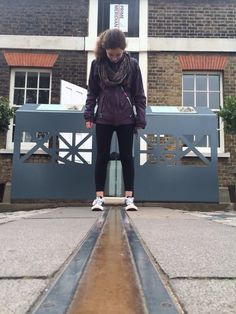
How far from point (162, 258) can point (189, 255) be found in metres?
0.15

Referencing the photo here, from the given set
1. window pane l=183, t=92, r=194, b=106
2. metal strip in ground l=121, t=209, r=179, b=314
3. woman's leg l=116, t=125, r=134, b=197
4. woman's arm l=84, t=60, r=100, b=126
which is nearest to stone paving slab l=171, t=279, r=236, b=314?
metal strip in ground l=121, t=209, r=179, b=314

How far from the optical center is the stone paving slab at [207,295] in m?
1.16

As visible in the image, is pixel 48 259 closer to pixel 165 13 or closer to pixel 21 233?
pixel 21 233

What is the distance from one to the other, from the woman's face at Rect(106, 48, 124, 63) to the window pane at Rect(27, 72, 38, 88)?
273 inches

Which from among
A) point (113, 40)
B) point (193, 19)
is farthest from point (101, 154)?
point (193, 19)

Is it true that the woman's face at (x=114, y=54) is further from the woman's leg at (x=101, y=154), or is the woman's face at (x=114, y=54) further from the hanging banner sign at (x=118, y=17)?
the hanging banner sign at (x=118, y=17)

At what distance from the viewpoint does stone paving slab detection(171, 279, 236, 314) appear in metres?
1.16

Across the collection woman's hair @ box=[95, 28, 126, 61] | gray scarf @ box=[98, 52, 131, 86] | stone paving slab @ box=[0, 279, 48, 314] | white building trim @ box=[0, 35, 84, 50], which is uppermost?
white building trim @ box=[0, 35, 84, 50]

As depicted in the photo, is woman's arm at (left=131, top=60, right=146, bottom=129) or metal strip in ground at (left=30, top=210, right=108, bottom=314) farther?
woman's arm at (left=131, top=60, right=146, bottom=129)

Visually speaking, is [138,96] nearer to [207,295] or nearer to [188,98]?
[207,295]

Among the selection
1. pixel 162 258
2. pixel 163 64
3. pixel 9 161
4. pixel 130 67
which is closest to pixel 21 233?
pixel 162 258

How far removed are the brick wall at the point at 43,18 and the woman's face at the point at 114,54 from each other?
22.9ft

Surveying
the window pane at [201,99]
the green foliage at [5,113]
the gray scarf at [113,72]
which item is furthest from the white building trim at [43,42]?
the gray scarf at [113,72]

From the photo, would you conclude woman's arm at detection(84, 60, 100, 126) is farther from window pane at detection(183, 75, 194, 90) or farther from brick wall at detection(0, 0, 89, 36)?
brick wall at detection(0, 0, 89, 36)
